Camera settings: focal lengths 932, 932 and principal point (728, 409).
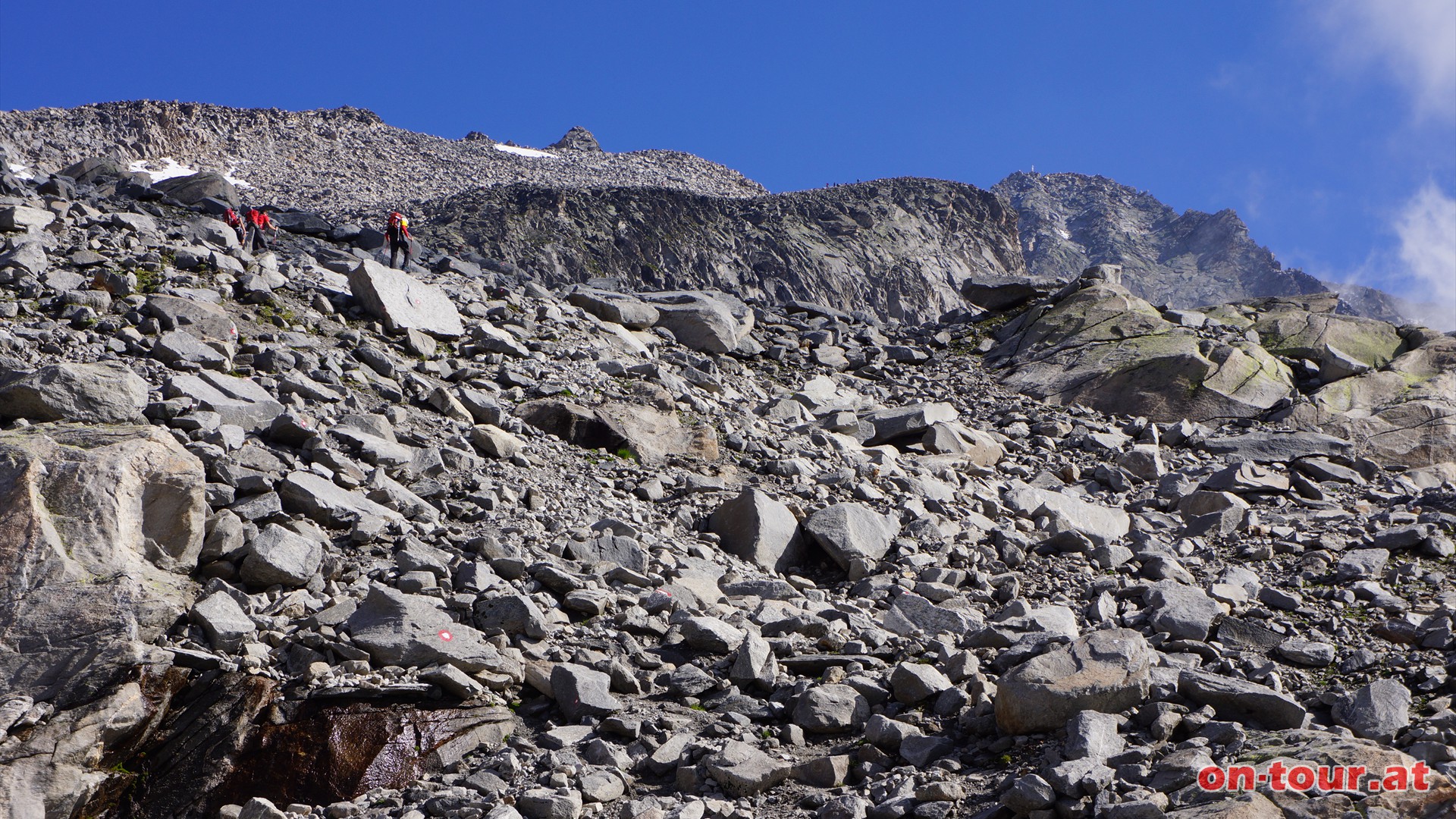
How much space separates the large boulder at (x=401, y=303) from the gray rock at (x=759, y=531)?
684 cm

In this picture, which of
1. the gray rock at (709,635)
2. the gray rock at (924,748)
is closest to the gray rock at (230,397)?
the gray rock at (709,635)

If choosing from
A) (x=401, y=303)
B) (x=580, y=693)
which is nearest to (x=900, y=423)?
(x=401, y=303)

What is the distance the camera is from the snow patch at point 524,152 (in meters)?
118

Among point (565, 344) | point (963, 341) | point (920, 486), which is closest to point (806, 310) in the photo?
point (963, 341)

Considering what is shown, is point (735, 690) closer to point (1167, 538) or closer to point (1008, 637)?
point (1008, 637)

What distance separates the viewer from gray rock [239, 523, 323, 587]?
682cm

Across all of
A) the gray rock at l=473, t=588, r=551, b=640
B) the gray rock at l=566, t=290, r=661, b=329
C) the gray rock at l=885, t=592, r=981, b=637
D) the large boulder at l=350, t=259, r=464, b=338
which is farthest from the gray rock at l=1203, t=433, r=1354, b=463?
the gray rock at l=473, t=588, r=551, b=640

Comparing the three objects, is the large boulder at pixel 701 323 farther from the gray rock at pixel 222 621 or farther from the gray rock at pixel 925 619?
the gray rock at pixel 222 621

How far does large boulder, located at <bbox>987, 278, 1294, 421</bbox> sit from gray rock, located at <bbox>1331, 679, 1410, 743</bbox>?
13.8m

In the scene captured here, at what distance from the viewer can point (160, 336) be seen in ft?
36.1

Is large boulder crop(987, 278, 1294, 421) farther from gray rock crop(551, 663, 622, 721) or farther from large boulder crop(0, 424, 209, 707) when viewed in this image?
large boulder crop(0, 424, 209, 707)

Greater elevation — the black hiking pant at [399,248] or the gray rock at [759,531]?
the black hiking pant at [399,248]

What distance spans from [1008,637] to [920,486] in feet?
16.7

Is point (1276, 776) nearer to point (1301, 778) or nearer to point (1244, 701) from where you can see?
point (1301, 778)
